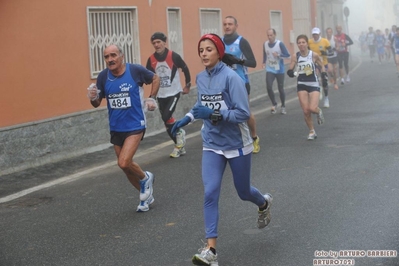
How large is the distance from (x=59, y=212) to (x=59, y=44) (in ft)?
16.8

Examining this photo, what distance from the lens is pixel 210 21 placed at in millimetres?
19641

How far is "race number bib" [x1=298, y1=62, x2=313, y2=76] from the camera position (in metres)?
12.8

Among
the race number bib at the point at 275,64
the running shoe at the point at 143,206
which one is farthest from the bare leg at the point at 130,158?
the race number bib at the point at 275,64

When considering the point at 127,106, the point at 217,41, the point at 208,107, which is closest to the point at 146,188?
the point at 127,106

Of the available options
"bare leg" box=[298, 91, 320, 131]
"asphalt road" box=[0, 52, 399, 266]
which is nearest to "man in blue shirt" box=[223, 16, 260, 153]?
"asphalt road" box=[0, 52, 399, 266]

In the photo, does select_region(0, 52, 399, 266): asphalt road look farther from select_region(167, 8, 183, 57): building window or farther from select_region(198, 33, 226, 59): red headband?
select_region(167, 8, 183, 57): building window

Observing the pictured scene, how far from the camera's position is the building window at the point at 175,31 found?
56.3 ft

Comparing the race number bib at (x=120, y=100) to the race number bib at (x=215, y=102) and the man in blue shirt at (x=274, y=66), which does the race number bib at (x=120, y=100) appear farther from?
the man in blue shirt at (x=274, y=66)

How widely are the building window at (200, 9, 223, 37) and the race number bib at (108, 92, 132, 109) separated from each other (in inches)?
423

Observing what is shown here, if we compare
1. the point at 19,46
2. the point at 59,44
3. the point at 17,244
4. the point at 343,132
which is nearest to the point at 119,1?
the point at 59,44

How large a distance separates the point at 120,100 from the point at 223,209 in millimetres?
1546

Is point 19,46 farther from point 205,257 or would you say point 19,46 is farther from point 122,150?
point 205,257

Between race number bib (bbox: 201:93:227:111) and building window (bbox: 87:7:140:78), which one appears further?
building window (bbox: 87:7:140:78)

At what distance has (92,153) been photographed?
13.0 m
